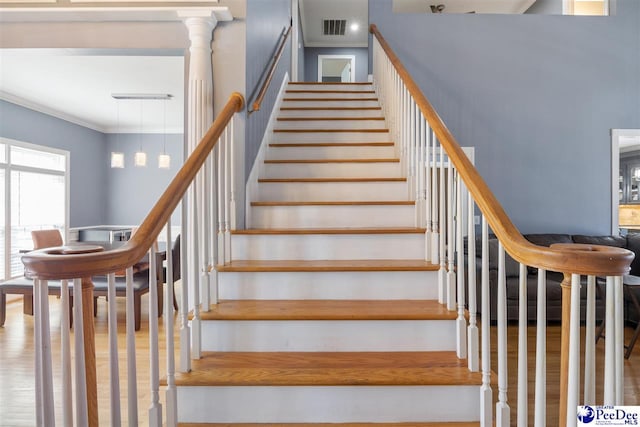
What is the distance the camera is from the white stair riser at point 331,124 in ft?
12.8

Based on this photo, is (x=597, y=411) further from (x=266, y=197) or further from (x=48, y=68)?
(x=48, y=68)

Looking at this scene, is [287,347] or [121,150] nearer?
[287,347]

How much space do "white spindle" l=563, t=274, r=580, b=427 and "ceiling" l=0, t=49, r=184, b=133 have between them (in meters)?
2.83

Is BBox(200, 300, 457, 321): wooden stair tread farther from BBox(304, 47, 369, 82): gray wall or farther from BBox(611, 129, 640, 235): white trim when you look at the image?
BBox(304, 47, 369, 82): gray wall

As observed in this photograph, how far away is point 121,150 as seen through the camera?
7.87 meters

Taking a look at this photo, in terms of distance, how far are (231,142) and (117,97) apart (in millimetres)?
4499

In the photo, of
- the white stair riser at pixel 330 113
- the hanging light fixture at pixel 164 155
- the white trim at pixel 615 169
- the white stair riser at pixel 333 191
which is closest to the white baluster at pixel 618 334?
the white stair riser at pixel 333 191

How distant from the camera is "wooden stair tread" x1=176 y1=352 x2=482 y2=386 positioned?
1.58 m

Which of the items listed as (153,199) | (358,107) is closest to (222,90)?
(358,107)

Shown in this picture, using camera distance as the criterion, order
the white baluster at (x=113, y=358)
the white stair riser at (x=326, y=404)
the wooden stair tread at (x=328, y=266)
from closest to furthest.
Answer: the white baluster at (x=113, y=358) → the white stair riser at (x=326, y=404) → the wooden stair tread at (x=328, y=266)

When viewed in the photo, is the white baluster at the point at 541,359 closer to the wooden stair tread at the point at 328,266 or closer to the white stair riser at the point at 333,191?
the wooden stair tread at the point at 328,266

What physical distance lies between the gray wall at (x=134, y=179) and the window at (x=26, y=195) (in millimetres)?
1128

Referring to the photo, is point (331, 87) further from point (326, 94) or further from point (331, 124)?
point (331, 124)

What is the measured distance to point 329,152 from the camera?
3455 millimetres
